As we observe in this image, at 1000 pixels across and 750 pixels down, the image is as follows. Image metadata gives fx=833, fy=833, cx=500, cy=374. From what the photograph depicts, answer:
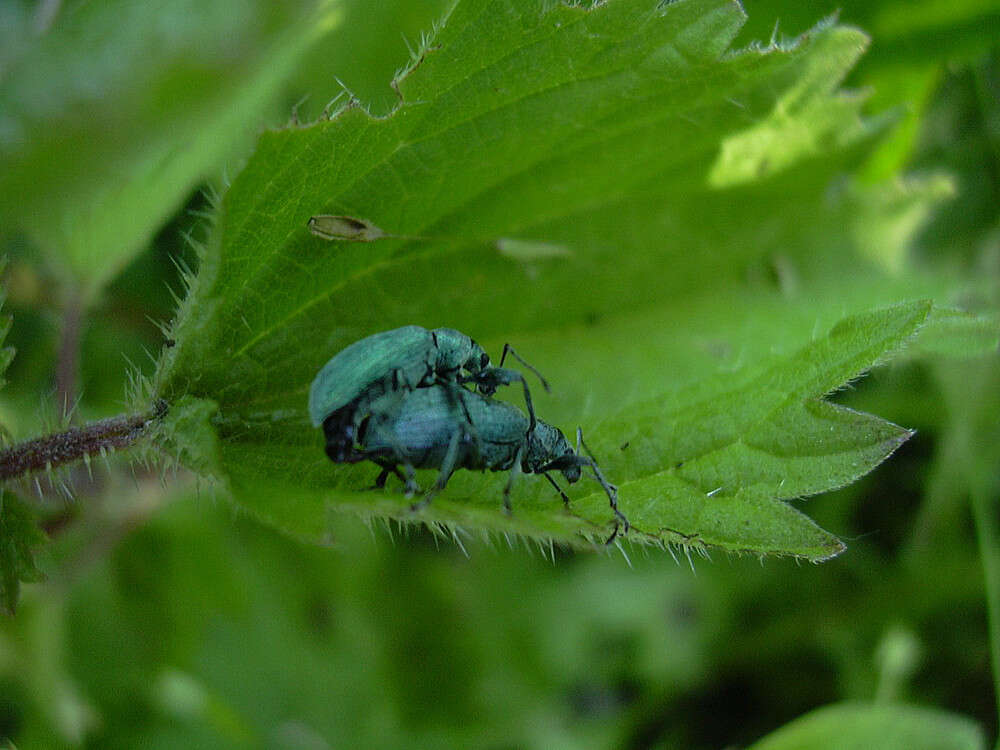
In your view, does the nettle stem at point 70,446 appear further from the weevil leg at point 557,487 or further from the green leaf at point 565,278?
the weevil leg at point 557,487

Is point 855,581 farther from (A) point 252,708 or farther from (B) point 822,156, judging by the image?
(A) point 252,708

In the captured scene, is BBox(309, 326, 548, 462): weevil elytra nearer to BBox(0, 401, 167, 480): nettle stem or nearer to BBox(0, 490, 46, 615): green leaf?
BBox(0, 401, 167, 480): nettle stem

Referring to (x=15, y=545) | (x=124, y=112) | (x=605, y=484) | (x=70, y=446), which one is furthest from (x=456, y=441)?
(x=124, y=112)

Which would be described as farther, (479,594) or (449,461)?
(479,594)

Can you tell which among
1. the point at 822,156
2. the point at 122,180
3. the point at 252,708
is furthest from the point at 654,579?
the point at 122,180

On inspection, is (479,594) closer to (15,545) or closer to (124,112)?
(15,545)

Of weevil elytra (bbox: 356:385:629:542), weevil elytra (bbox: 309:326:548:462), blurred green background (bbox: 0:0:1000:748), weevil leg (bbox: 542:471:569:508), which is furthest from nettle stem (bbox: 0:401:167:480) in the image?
blurred green background (bbox: 0:0:1000:748)
